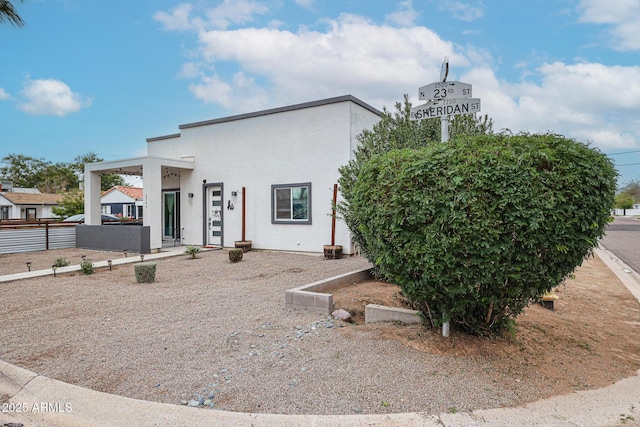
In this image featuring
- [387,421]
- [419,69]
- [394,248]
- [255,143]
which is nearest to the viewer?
[387,421]

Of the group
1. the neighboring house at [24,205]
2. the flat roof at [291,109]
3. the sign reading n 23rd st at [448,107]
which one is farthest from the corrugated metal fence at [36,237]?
the neighboring house at [24,205]

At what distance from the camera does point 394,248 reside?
134 inches

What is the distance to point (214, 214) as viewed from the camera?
545 inches

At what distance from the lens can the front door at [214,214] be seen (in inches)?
538

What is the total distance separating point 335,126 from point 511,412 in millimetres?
9568

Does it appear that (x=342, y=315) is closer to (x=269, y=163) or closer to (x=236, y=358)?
(x=236, y=358)

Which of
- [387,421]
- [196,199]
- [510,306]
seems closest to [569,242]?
[510,306]

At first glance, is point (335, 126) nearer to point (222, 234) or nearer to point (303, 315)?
point (222, 234)

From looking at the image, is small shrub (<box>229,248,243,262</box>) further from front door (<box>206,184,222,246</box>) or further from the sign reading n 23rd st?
the sign reading n 23rd st

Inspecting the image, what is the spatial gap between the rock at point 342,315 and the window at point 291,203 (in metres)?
6.93

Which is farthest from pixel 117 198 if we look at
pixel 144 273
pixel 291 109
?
pixel 144 273

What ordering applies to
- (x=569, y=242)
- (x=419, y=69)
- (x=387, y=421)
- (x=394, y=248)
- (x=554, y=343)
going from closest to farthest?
(x=387, y=421) < (x=569, y=242) < (x=394, y=248) < (x=554, y=343) < (x=419, y=69)

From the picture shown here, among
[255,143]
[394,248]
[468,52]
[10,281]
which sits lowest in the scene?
[10,281]

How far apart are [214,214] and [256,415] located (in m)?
11.8
